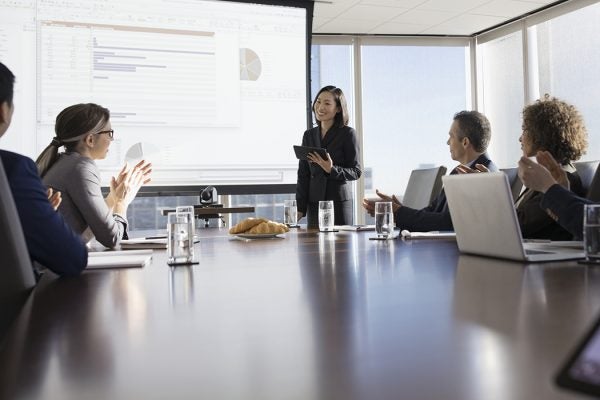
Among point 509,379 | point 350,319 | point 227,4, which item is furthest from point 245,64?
point 509,379

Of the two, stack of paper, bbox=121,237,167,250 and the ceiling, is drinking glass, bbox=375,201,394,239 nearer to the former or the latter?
stack of paper, bbox=121,237,167,250

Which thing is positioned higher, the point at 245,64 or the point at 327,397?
the point at 245,64

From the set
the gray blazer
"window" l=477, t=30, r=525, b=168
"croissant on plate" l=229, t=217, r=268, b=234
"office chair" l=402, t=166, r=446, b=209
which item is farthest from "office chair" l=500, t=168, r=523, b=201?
"window" l=477, t=30, r=525, b=168

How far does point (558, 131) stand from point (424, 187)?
4.37 ft

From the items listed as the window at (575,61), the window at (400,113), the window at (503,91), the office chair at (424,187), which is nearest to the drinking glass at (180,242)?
the office chair at (424,187)

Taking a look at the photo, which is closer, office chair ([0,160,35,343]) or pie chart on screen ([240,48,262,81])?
office chair ([0,160,35,343])

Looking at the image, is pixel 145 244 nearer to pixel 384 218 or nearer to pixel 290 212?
pixel 384 218

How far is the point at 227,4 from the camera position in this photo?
393cm

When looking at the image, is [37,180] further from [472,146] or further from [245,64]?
[245,64]

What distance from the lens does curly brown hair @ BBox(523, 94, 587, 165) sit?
83.4 inches

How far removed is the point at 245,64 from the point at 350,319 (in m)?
3.50

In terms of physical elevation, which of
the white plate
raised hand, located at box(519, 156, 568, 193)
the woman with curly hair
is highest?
the woman with curly hair

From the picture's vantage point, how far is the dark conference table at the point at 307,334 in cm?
45

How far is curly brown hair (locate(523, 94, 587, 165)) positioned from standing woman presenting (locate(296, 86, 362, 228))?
1.37 metres
